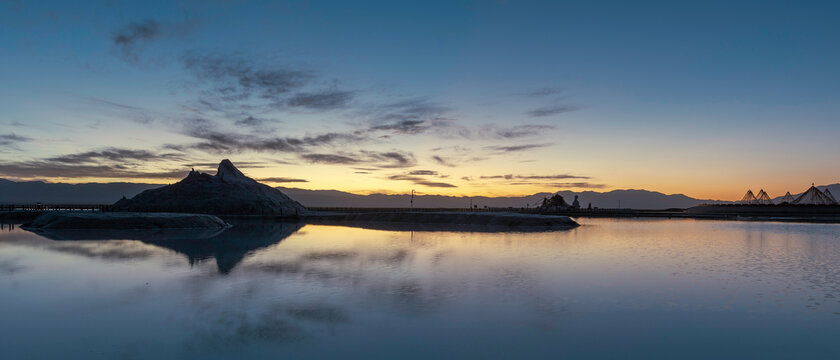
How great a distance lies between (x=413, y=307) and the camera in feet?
47.5

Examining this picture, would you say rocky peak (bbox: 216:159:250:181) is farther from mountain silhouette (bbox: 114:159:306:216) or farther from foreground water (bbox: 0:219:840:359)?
foreground water (bbox: 0:219:840:359)

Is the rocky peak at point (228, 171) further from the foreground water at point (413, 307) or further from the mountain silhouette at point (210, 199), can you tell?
the foreground water at point (413, 307)

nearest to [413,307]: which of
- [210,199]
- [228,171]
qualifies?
[210,199]

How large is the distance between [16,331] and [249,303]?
5.56m

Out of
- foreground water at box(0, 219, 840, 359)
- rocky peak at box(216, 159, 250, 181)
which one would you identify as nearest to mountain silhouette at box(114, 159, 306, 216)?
rocky peak at box(216, 159, 250, 181)

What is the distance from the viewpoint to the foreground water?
10844mm

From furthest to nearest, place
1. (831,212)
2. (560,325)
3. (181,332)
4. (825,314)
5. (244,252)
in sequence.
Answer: (831,212) → (244,252) → (825,314) → (560,325) → (181,332)

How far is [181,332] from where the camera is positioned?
11.8 meters

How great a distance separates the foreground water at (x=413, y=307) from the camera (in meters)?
10.8

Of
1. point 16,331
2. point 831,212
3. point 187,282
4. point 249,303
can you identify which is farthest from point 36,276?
point 831,212

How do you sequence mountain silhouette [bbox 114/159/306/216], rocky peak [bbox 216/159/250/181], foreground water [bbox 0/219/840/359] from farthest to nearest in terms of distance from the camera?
rocky peak [bbox 216/159/250/181], mountain silhouette [bbox 114/159/306/216], foreground water [bbox 0/219/840/359]

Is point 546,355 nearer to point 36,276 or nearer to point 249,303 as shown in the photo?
point 249,303

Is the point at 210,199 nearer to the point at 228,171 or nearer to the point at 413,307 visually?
the point at 228,171

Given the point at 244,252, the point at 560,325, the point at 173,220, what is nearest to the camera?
the point at 560,325
